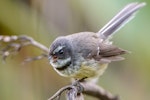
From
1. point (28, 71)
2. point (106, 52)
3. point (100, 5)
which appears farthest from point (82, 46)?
point (28, 71)

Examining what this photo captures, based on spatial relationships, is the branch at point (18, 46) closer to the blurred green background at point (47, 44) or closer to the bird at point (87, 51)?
the bird at point (87, 51)

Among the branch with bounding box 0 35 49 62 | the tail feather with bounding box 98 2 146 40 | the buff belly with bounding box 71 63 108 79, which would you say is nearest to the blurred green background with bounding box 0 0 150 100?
the tail feather with bounding box 98 2 146 40

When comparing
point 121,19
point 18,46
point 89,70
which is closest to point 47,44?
point 121,19

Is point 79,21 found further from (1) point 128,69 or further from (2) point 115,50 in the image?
(2) point 115,50

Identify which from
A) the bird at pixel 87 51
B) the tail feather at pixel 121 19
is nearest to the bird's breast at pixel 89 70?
the bird at pixel 87 51

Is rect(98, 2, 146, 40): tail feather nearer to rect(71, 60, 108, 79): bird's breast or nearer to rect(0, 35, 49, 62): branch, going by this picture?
rect(71, 60, 108, 79): bird's breast
